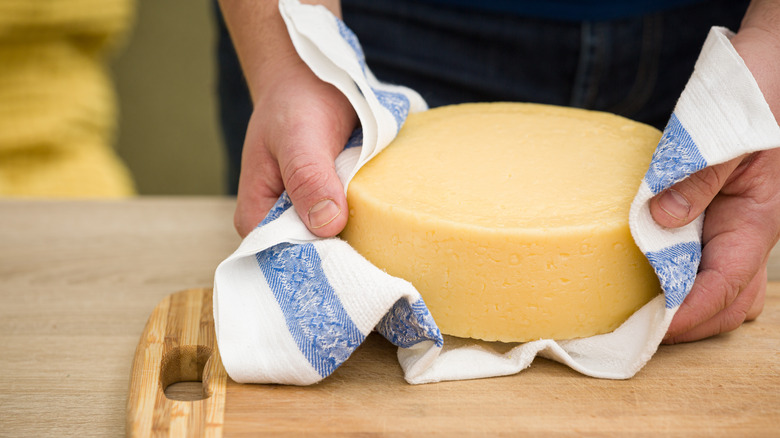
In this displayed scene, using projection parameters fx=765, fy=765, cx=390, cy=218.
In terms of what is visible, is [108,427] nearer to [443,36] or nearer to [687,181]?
[687,181]

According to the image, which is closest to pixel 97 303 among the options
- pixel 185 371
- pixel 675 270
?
pixel 185 371

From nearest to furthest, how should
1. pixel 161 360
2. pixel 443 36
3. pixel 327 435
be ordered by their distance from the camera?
pixel 327 435 < pixel 161 360 < pixel 443 36

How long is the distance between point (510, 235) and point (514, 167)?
4.6 inches

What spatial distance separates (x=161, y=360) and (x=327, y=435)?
0.22m

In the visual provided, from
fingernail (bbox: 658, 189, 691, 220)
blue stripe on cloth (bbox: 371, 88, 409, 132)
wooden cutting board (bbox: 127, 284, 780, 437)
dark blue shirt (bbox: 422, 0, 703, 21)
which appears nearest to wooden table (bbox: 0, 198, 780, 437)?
wooden cutting board (bbox: 127, 284, 780, 437)

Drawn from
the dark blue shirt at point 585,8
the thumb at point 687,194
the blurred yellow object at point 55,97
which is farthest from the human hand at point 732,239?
the blurred yellow object at point 55,97

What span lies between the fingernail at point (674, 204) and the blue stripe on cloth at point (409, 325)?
9.7 inches

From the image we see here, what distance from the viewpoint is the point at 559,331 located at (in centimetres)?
77

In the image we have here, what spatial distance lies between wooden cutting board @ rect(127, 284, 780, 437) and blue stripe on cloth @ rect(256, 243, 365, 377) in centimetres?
4

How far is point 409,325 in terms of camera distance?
2.42 ft

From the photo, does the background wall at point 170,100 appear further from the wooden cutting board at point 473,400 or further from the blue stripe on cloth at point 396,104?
the wooden cutting board at point 473,400

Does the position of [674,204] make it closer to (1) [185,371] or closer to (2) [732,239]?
(2) [732,239]

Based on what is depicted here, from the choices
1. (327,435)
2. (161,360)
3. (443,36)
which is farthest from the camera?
(443,36)

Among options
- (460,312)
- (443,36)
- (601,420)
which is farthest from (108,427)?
(443,36)
